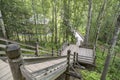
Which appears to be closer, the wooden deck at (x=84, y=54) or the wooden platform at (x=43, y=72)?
the wooden platform at (x=43, y=72)

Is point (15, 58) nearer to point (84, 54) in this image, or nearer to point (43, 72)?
point (43, 72)

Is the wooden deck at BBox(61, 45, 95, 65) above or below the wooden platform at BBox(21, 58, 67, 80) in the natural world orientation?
below

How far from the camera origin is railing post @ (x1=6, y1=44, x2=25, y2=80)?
1452 millimetres

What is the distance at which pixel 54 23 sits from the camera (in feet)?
51.8

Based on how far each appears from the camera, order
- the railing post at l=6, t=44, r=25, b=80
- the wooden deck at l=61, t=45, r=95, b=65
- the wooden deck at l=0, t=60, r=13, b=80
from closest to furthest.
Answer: the railing post at l=6, t=44, r=25, b=80 → the wooden deck at l=0, t=60, r=13, b=80 → the wooden deck at l=61, t=45, r=95, b=65

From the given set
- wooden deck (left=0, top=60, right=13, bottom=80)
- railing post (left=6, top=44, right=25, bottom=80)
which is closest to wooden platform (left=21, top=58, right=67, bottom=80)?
railing post (left=6, top=44, right=25, bottom=80)

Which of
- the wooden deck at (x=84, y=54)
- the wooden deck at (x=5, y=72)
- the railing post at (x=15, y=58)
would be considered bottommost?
the wooden deck at (x=84, y=54)

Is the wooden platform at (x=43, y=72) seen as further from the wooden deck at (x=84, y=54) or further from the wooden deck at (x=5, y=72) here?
the wooden deck at (x=84, y=54)

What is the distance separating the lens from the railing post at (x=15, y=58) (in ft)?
4.76

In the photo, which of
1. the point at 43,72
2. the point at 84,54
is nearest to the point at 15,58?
the point at 43,72

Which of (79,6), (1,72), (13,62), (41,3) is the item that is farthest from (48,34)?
(13,62)

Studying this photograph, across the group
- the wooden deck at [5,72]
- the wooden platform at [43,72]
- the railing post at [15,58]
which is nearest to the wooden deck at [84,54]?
the wooden platform at [43,72]

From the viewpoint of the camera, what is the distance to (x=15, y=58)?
1521 millimetres

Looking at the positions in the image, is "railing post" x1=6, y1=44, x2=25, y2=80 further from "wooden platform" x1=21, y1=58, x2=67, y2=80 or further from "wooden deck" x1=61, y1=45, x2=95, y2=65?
"wooden deck" x1=61, y1=45, x2=95, y2=65
